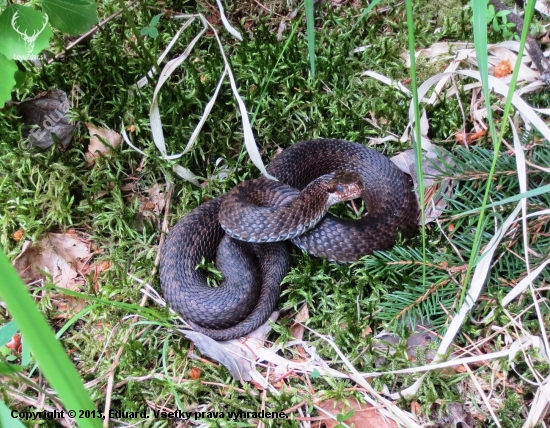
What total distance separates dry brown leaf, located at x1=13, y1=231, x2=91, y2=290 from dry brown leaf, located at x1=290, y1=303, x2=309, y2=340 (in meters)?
1.60

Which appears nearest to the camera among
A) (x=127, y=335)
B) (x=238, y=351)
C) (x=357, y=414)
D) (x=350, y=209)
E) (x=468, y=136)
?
(x=357, y=414)

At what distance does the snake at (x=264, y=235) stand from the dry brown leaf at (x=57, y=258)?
671mm

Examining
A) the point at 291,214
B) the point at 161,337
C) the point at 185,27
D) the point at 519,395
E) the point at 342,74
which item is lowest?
the point at 519,395

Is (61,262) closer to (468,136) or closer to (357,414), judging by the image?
(357,414)

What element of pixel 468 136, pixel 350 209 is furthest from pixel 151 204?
pixel 468 136

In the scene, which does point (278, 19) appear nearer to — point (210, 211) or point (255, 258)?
point (210, 211)

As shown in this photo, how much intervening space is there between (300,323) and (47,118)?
8.67 feet

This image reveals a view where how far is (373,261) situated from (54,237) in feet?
7.79

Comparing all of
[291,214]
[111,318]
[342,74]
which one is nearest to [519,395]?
[291,214]

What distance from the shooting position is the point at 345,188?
3561 mm

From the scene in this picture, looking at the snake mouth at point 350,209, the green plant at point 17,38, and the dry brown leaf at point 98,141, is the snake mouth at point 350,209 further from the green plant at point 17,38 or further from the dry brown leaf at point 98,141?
the green plant at point 17,38

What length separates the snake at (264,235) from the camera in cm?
328

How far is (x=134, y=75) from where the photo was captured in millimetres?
4184

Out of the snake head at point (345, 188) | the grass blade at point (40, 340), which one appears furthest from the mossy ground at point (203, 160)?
the grass blade at point (40, 340)
